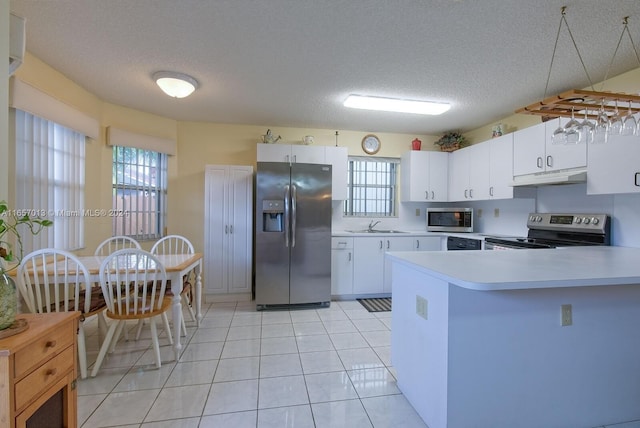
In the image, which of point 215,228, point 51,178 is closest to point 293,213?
point 215,228

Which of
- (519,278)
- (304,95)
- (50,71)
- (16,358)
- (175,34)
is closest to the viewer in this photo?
(16,358)

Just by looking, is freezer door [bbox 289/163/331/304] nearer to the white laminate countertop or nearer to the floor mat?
the floor mat

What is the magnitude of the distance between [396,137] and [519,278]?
3587mm

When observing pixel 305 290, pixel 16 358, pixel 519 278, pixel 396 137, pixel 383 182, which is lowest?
pixel 305 290

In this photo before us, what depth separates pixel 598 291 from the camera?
1.59 metres

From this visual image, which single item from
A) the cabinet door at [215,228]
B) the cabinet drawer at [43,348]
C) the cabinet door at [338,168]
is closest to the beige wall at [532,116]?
the cabinet door at [338,168]

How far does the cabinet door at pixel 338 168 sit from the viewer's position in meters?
4.03

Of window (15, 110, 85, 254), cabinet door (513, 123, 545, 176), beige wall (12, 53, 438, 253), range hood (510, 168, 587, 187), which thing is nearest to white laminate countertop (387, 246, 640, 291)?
range hood (510, 168, 587, 187)

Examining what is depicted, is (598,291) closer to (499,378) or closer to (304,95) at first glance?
(499,378)

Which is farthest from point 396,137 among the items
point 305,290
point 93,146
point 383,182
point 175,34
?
point 93,146

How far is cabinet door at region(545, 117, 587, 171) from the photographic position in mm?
2559

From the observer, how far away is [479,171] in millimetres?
3742

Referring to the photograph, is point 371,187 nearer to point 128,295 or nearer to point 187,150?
point 187,150

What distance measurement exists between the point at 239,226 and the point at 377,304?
2079mm
